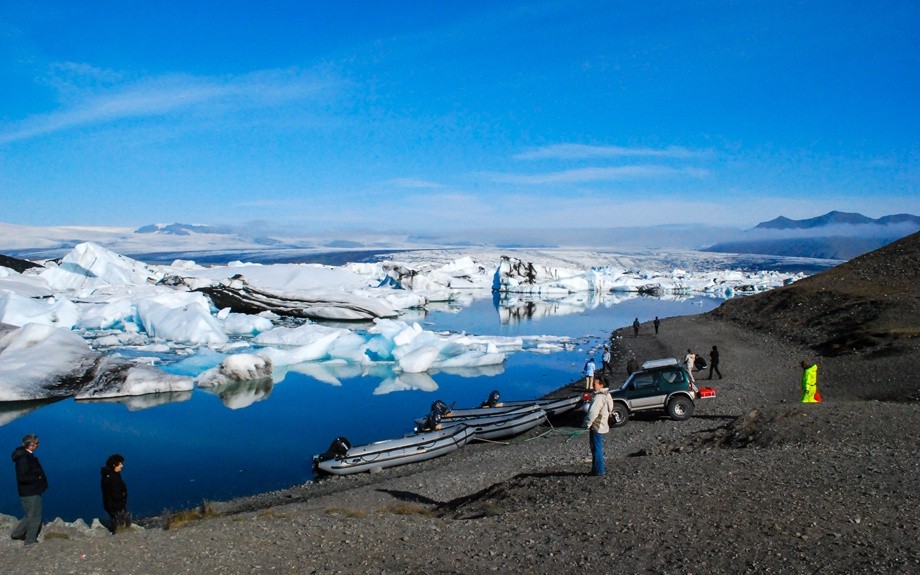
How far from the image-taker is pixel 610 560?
612cm

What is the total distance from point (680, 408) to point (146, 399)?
55.2 feet

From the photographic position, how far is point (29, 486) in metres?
7.02

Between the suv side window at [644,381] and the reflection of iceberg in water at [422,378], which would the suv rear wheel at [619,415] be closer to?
the suv side window at [644,381]

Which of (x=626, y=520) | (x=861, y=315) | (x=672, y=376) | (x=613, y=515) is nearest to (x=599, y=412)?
(x=613, y=515)

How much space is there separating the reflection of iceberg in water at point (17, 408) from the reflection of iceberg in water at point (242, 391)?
488cm

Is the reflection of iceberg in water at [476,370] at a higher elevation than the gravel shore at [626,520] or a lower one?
lower

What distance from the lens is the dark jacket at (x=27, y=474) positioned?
6.95 meters

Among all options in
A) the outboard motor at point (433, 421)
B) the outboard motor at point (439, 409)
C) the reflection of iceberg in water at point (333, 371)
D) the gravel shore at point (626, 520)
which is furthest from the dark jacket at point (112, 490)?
the reflection of iceberg in water at point (333, 371)

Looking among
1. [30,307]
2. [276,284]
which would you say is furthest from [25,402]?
[276,284]

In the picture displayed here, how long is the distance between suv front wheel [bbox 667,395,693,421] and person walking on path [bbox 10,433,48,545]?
11168 mm

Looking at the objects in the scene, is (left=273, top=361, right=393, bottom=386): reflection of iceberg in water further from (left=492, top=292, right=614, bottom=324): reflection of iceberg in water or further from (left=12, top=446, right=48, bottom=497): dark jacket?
(left=492, top=292, right=614, bottom=324): reflection of iceberg in water

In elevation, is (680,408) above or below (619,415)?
above

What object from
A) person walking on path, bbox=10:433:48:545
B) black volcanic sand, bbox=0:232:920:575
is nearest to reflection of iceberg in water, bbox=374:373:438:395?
black volcanic sand, bbox=0:232:920:575

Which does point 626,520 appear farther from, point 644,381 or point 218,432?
point 218,432
